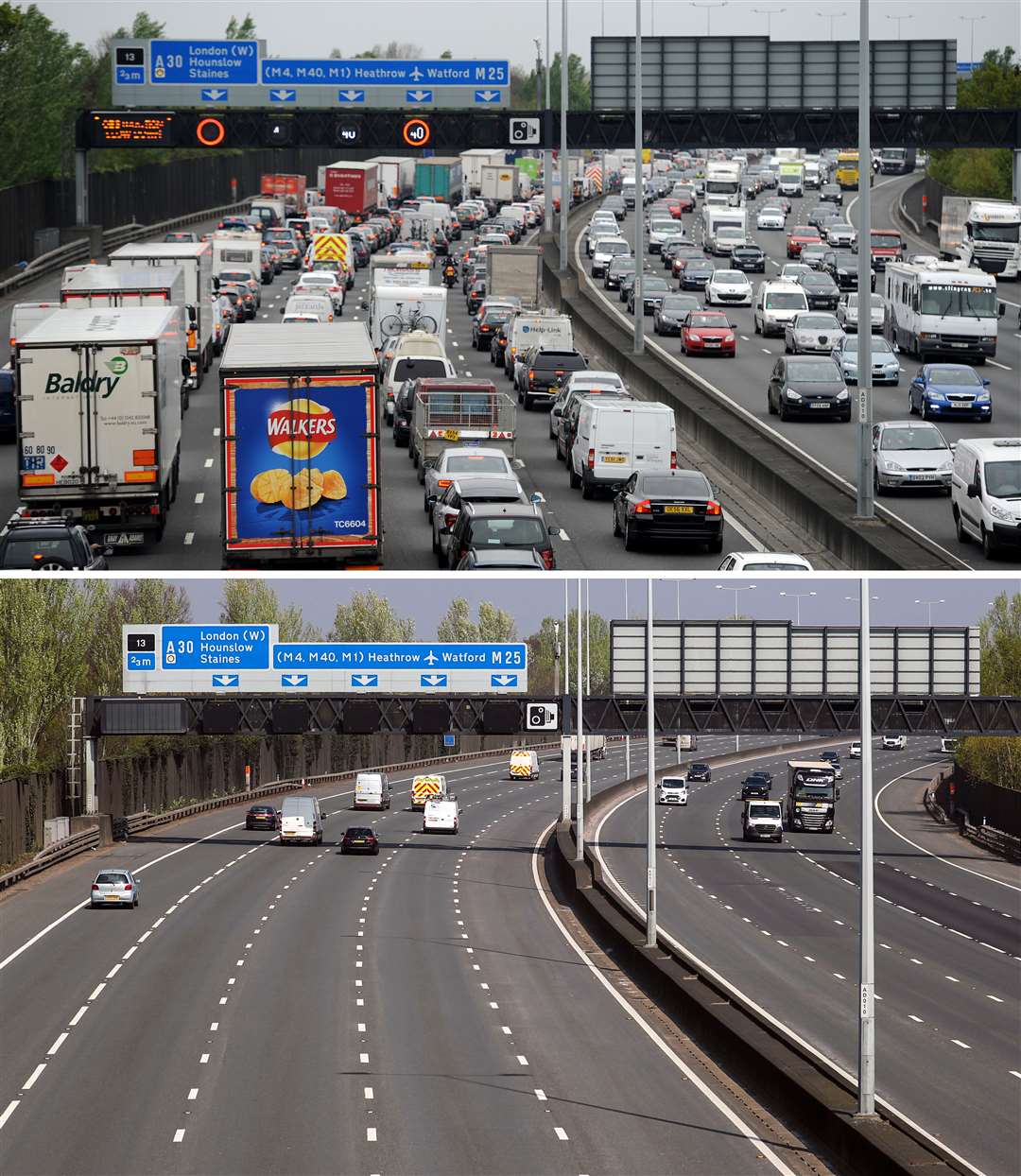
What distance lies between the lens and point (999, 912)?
52562 millimetres

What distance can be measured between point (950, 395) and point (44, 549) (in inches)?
1065

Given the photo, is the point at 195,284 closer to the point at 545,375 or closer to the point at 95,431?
the point at 545,375

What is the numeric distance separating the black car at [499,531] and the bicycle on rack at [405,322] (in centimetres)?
3190

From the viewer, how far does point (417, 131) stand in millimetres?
98688

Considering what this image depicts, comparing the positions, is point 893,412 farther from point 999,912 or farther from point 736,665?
point 999,912

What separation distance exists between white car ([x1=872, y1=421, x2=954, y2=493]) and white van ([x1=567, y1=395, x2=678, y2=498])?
4521mm

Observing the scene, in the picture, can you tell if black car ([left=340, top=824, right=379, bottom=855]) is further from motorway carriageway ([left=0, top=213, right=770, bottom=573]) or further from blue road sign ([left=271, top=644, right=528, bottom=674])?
motorway carriageway ([left=0, top=213, right=770, bottom=573])

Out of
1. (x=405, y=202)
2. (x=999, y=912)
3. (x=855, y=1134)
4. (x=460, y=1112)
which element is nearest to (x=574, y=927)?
(x=999, y=912)

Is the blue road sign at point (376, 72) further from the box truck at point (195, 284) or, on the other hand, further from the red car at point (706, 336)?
the red car at point (706, 336)

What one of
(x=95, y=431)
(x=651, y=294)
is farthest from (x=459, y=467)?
(x=651, y=294)

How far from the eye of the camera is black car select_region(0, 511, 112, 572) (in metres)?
35.5

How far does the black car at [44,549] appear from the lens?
116 ft

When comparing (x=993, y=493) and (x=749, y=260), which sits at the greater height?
(x=749, y=260)

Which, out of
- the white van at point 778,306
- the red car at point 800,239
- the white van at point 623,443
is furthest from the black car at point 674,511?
the red car at point 800,239
